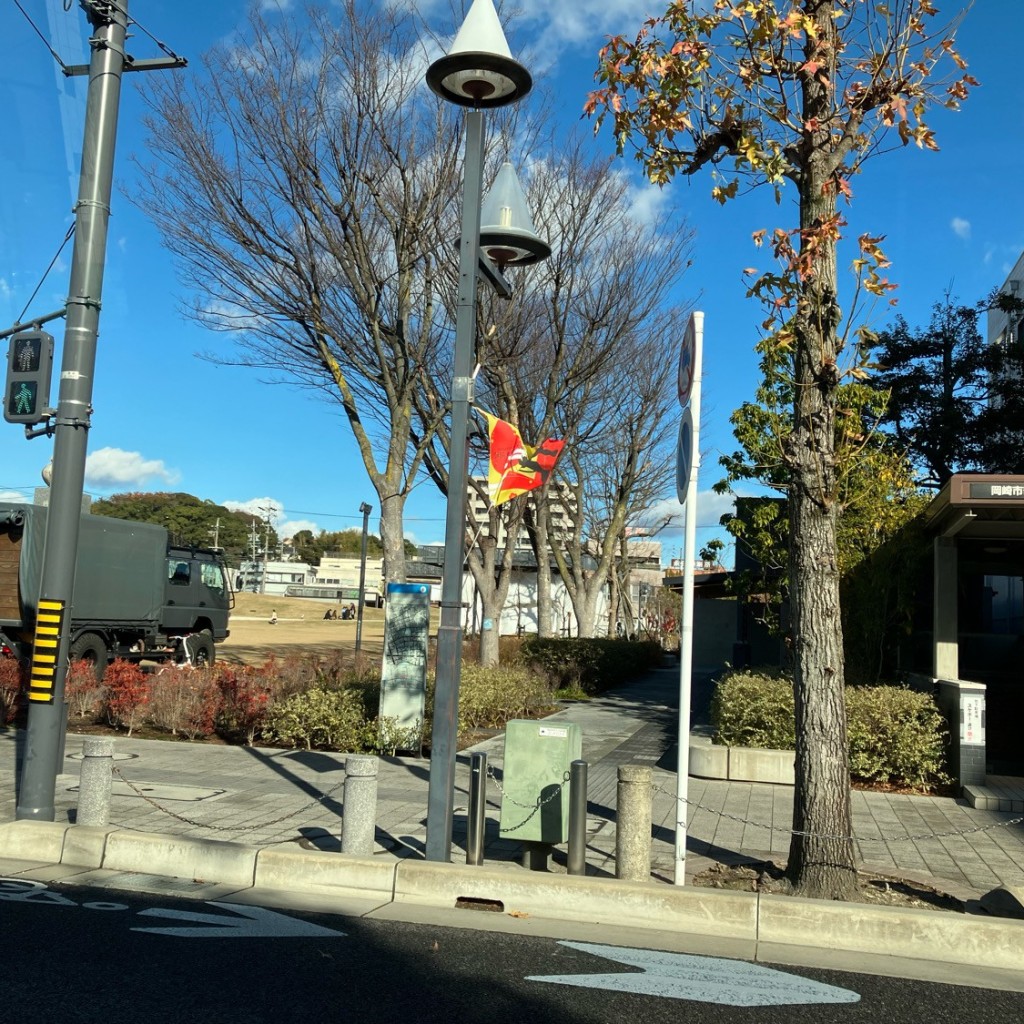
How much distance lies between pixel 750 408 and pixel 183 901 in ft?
40.9

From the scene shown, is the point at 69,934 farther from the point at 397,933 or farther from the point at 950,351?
the point at 950,351

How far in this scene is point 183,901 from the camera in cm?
632

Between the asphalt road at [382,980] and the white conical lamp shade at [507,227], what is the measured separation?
4751 millimetres

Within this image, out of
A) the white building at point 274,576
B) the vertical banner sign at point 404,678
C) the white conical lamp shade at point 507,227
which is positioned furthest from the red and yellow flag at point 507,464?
the white building at point 274,576

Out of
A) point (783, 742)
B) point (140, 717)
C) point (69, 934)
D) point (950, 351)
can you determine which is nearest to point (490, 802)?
point (783, 742)

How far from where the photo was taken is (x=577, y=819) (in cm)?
665

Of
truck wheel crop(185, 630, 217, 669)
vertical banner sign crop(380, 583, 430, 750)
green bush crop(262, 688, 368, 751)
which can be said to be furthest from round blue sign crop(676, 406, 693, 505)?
truck wheel crop(185, 630, 217, 669)

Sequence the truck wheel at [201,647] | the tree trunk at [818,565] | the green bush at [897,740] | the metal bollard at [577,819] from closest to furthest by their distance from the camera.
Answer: the tree trunk at [818,565], the metal bollard at [577,819], the green bush at [897,740], the truck wheel at [201,647]

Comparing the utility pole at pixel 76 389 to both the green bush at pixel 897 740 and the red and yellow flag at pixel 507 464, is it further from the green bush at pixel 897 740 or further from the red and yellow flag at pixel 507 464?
the green bush at pixel 897 740

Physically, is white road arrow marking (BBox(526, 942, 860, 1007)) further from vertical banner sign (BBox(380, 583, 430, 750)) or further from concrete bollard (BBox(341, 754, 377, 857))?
vertical banner sign (BBox(380, 583, 430, 750))

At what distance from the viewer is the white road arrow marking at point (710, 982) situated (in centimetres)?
489

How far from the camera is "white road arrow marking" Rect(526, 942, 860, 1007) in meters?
4.89

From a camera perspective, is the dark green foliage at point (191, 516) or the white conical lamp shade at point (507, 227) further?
the dark green foliage at point (191, 516)

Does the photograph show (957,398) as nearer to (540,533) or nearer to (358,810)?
(540,533)
